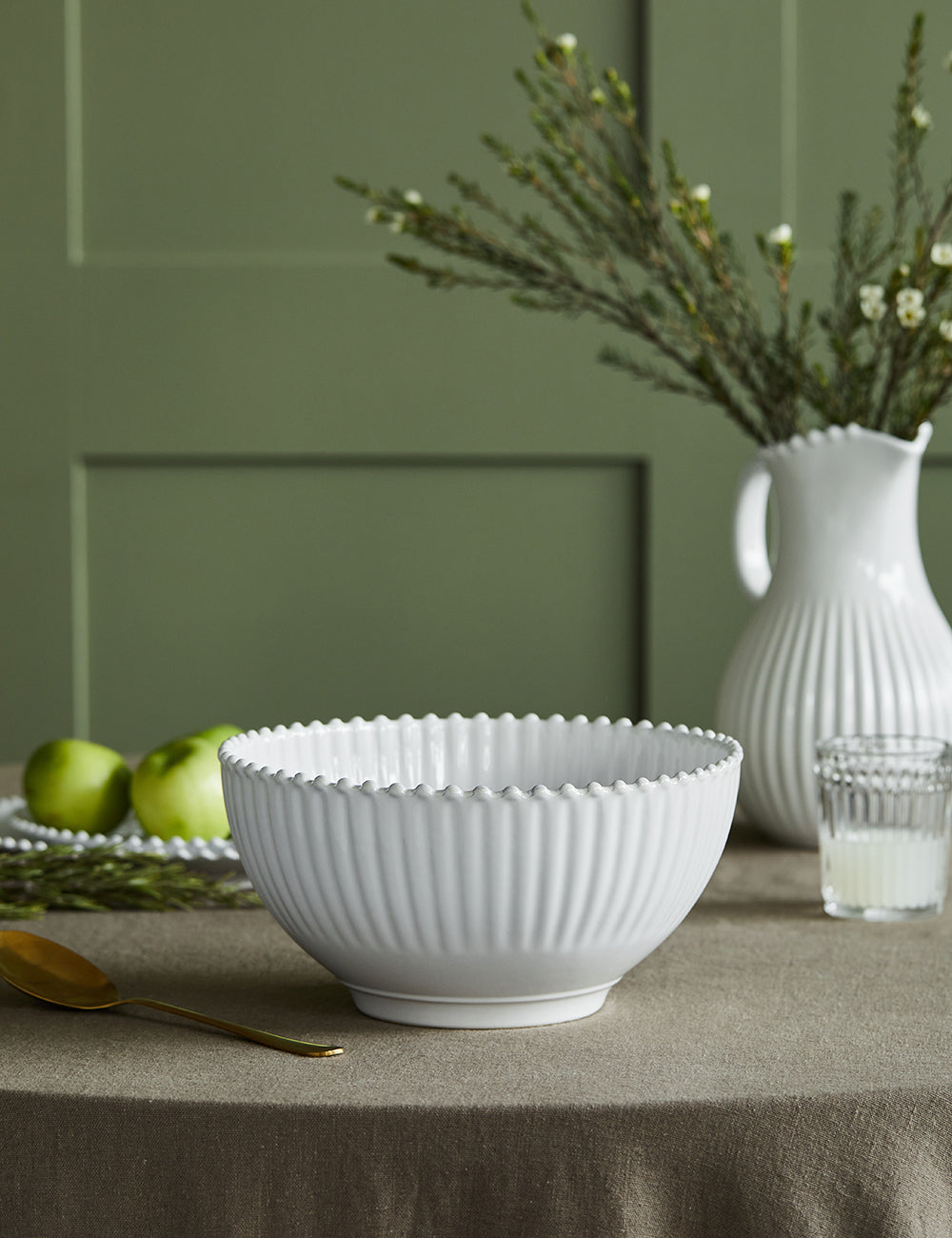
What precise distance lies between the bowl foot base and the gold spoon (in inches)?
1.7

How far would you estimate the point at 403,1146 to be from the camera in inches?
19.0

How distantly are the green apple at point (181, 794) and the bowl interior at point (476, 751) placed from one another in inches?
6.8

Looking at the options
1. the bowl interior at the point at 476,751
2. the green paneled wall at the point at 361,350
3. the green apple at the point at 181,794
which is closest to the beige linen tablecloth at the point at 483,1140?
the bowl interior at the point at 476,751

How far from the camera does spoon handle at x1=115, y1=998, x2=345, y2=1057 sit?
540 millimetres

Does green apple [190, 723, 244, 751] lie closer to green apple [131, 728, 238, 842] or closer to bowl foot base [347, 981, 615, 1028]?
green apple [131, 728, 238, 842]

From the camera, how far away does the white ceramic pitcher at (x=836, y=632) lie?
953 mm

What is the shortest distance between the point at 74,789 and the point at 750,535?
21.7 inches

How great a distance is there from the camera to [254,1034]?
21.9 inches

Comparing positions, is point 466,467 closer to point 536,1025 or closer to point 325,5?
point 325,5

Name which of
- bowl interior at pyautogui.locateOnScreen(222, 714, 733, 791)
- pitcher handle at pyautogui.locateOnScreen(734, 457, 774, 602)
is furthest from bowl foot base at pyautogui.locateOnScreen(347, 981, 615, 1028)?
pitcher handle at pyautogui.locateOnScreen(734, 457, 774, 602)

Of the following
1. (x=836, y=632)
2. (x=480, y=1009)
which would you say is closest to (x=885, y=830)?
(x=836, y=632)

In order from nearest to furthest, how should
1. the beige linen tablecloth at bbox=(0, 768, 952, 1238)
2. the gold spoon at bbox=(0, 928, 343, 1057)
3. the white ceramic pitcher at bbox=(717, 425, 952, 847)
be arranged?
the beige linen tablecloth at bbox=(0, 768, 952, 1238) → the gold spoon at bbox=(0, 928, 343, 1057) → the white ceramic pitcher at bbox=(717, 425, 952, 847)

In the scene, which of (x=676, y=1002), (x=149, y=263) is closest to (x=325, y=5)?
(x=149, y=263)

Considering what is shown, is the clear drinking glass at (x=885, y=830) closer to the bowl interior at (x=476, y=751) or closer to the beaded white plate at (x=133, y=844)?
the bowl interior at (x=476, y=751)
